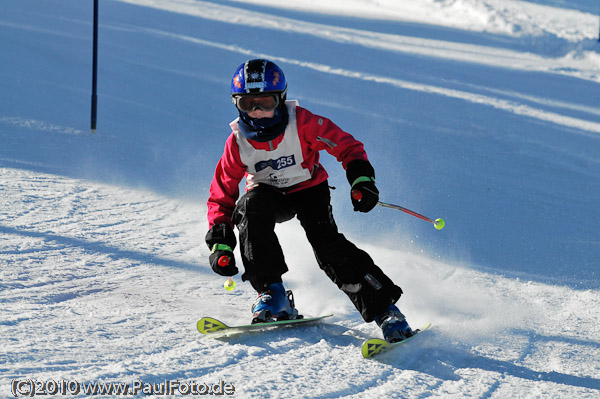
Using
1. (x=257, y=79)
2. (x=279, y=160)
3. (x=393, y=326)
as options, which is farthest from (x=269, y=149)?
(x=393, y=326)

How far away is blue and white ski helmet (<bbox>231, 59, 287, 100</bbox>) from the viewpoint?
356cm

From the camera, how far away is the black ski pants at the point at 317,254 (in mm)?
3443

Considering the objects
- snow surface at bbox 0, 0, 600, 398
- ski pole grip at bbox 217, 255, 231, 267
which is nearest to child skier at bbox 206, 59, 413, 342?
ski pole grip at bbox 217, 255, 231, 267

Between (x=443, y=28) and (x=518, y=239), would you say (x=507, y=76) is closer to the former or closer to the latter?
(x=443, y=28)

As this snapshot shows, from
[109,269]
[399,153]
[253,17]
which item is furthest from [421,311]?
[253,17]

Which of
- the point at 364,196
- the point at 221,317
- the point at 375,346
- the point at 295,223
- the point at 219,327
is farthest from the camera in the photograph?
the point at 295,223

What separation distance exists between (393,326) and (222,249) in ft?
3.17

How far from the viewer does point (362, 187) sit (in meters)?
3.49

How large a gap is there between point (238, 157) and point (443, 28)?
1255 centimetres

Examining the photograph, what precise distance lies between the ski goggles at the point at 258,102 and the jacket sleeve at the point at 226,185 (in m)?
0.20

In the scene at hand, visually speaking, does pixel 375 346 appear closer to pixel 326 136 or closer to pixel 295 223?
pixel 326 136

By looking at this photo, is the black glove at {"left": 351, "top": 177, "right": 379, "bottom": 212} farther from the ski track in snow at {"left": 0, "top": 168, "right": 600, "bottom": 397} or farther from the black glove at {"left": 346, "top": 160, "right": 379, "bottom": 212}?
the ski track in snow at {"left": 0, "top": 168, "right": 600, "bottom": 397}

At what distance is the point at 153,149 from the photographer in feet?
24.6

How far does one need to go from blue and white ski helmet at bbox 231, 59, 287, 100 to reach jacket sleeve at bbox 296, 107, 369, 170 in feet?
Answer: 0.71
